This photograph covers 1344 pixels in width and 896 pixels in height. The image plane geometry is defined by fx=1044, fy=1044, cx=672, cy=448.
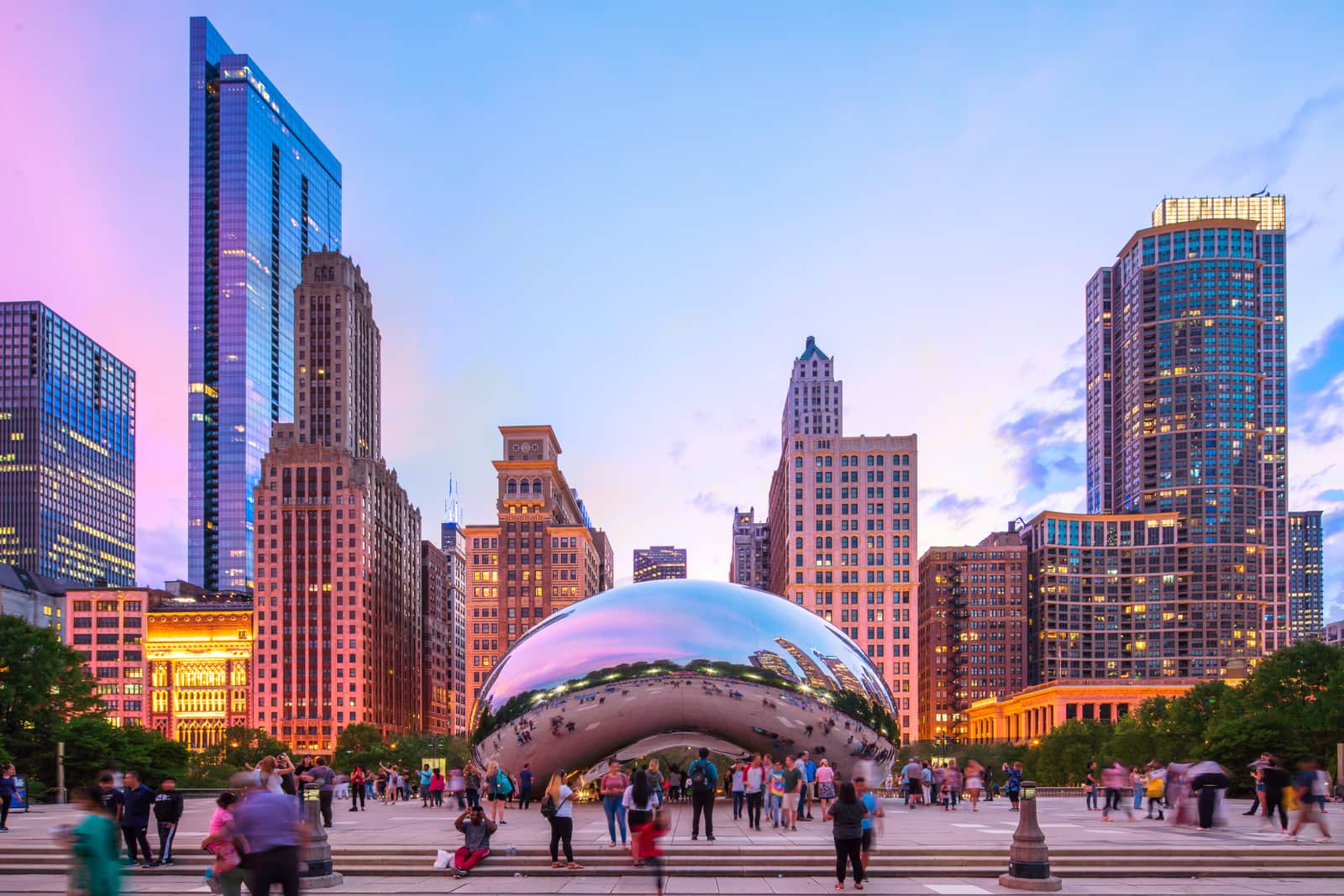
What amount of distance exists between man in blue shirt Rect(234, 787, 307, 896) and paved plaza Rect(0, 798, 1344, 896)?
5274 millimetres

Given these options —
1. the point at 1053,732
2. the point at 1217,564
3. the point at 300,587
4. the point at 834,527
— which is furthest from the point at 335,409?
the point at 1217,564

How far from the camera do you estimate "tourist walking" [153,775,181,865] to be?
→ 16328 millimetres

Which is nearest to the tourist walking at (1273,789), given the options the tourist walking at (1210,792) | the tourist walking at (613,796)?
the tourist walking at (1210,792)

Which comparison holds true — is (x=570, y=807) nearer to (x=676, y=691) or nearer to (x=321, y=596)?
(x=676, y=691)

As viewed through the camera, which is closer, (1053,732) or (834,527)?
(1053,732)

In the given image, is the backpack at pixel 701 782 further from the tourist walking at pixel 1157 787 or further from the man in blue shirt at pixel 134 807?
the tourist walking at pixel 1157 787

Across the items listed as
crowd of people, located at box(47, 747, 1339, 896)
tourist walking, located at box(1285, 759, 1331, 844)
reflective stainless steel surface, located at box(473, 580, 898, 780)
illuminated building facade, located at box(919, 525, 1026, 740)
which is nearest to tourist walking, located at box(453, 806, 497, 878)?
crowd of people, located at box(47, 747, 1339, 896)

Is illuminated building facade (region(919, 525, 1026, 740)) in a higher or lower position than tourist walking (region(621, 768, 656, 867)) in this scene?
lower

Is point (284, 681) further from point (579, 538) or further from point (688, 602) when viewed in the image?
point (688, 602)

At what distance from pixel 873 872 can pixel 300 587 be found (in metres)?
151

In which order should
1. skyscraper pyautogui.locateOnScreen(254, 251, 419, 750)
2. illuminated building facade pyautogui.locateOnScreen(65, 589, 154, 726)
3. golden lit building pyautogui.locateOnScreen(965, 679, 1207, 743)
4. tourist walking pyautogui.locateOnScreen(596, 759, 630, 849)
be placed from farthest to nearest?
illuminated building facade pyautogui.locateOnScreen(65, 589, 154, 726) → skyscraper pyautogui.locateOnScreen(254, 251, 419, 750) → golden lit building pyautogui.locateOnScreen(965, 679, 1207, 743) → tourist walking pyautogui.locateOnScreen(596, 759, 630, 849)

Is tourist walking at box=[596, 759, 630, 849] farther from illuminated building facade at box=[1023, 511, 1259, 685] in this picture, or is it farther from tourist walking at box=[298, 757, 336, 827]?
illuminated building facade at box=[1023, 511, 1259, 685]

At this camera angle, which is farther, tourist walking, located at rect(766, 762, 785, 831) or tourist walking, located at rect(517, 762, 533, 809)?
tourist walking, located at rect(517, 762, 533, 809)

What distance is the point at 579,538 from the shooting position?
15775cm
